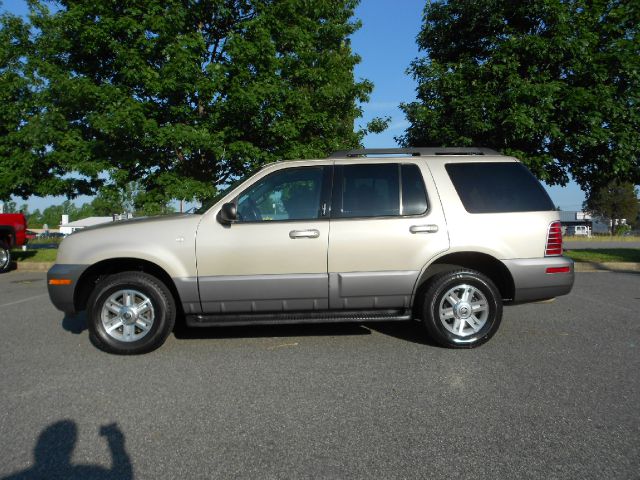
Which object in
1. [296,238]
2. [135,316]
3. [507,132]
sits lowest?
[135,316]

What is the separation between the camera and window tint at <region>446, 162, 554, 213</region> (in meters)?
4.91

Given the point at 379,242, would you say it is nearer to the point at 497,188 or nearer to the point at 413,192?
the point at 413,192

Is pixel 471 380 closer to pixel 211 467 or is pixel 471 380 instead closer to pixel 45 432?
pixel 211 467

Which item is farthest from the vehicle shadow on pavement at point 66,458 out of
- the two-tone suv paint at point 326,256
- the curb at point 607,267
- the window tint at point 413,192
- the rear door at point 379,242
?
the curb at point 607,267

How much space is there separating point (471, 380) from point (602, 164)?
36.4ft

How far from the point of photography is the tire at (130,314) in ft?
15.1

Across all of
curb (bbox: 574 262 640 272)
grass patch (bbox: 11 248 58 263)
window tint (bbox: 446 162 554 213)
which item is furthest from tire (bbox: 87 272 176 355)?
grass patch (bbox: 11 248 58 263)

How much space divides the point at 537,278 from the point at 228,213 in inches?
122

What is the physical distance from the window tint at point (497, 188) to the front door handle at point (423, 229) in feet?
1.38

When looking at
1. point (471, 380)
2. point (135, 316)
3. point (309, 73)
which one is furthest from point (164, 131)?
point (471, 380)

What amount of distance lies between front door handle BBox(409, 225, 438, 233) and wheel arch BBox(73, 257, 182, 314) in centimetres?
237

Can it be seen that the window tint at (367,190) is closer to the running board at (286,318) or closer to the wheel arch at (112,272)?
the running board at (286,318)

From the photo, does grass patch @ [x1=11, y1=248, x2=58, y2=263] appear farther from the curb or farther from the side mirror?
the curb

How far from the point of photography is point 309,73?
12.5 metres
